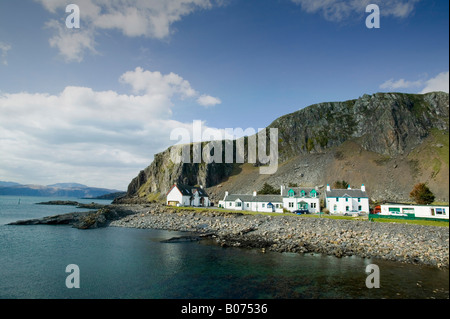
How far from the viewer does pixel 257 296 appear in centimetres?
1622

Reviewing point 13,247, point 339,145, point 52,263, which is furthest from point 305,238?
point 339,145

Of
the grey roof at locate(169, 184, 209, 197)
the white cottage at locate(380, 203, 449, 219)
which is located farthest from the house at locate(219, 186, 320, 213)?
the grey roof at locate(169, 184, 209, 197)

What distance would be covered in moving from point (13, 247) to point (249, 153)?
151509mm

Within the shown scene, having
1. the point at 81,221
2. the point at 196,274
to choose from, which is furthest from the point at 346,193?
the point at 81,221

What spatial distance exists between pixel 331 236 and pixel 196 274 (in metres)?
21.4

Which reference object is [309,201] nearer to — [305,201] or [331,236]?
[305,201]

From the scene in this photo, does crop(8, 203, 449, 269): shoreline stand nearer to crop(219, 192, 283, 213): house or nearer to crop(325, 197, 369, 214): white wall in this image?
crop(219, 192, 283, 213): house

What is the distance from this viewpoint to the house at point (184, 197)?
75.8 metres

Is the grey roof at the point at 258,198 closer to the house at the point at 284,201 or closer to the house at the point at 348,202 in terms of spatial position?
the house at the point at 284,201

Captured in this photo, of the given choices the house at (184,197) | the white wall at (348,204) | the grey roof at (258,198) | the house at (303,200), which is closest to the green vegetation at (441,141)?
the white wall at (348,204)

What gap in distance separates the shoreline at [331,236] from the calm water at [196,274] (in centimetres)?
238

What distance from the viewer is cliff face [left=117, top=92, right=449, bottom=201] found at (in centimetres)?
10350

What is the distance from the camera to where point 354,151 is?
12662 centimetres

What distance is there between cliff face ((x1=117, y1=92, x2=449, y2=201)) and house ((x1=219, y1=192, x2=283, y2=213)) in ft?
187
